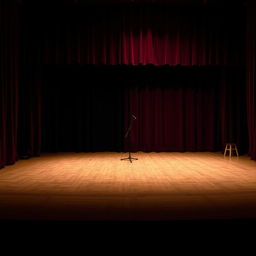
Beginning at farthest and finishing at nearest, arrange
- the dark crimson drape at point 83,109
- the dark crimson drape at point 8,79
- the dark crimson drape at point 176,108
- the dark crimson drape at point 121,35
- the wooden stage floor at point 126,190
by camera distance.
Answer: the dark crimson drape at point 176,108 < the dark crimson drape at point 83,109 < the dark crimson drape at point 121,35 < the dark crimson drape at point 8,79 < the wooden stage floor at point 126,190

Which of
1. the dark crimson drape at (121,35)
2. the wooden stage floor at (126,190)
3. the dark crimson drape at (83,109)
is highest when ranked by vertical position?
the dark crimson drape at (121,35)

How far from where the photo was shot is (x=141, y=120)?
9398 mm

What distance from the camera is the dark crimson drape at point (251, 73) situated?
7.45 m

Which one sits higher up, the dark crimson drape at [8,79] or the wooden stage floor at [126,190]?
the dark crimson drape at [8,79]

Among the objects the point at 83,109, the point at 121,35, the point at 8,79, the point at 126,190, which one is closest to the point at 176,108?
the point at 83,109

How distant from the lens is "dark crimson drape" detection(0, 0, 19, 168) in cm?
682

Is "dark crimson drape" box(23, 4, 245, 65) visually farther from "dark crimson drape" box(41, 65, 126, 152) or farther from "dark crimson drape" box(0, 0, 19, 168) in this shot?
"dark crimson drape" box(41, 65, 126, 152)

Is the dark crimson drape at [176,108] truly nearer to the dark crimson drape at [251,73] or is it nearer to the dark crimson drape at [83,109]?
the dark crimson drape at [83,109]

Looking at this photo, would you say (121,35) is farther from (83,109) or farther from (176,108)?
(176,108)

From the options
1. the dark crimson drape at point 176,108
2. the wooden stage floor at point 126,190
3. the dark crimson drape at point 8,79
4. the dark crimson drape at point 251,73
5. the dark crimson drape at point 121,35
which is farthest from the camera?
the dark crimson drape at point 176,108

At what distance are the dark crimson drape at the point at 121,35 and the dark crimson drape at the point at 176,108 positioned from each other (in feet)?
3.66

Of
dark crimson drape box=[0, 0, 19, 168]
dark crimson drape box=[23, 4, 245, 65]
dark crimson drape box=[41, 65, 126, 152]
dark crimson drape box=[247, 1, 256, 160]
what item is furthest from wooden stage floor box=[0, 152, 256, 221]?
dark crimson drape box=[23, 4, 245, 65]

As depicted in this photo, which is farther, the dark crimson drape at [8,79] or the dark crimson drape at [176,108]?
the dark crimson drape at [176,108]

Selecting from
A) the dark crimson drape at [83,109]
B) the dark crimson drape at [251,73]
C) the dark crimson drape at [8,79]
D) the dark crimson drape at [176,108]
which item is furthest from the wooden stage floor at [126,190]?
the dark crimson drape at [176,108]
